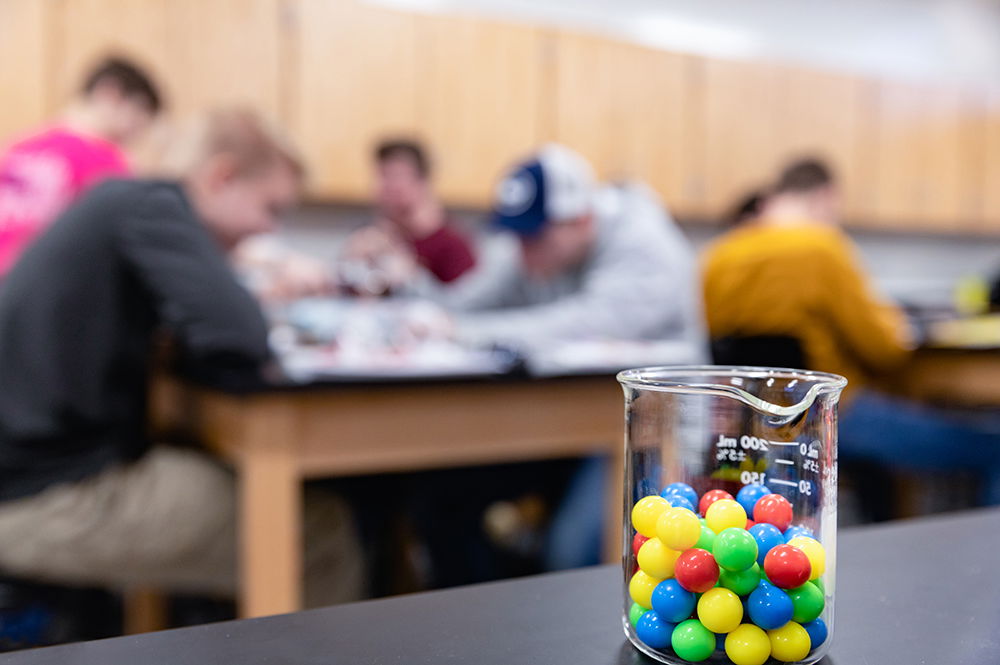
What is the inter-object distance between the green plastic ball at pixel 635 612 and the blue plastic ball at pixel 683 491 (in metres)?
0.06

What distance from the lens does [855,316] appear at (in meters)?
2.38

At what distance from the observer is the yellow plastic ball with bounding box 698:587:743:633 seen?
0.47 m

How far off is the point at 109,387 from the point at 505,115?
9.76ft

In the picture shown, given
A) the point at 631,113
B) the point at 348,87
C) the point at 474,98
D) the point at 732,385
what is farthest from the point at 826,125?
the point at 732,385

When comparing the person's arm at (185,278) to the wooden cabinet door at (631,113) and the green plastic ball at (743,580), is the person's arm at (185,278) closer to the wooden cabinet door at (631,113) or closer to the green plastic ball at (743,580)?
the green plastic ball at (743,580)

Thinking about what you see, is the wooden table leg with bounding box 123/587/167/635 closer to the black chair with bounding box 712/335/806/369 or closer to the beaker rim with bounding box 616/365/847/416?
the black chair with bounding box 712/335/806/369

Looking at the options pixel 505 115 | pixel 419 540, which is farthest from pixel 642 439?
pixel 505 115

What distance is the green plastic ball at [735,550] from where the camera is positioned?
18.3 inches

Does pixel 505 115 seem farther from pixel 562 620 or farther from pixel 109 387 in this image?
pixel 562 620

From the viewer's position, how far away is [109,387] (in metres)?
1.63

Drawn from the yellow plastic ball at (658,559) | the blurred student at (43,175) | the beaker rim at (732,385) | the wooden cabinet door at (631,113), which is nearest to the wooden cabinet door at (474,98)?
the wooden cabinet door at (631,113)

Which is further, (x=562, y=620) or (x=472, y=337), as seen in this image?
(x=472, y=337)

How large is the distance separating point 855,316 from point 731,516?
2055 mm

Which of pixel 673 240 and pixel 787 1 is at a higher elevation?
pixel 787 1
